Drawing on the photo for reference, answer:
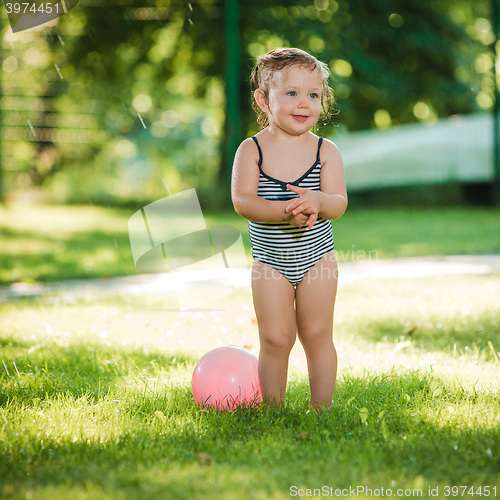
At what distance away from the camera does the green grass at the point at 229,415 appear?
229 centimetres

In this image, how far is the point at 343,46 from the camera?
53.2 feet

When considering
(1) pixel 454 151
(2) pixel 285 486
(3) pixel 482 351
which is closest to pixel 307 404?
(2) pixel 285 486

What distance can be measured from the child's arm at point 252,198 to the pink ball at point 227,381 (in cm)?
82

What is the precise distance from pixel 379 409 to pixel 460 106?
17802mm

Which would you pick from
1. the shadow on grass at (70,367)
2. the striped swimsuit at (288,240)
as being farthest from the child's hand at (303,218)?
the shadow on grass at (70,367)

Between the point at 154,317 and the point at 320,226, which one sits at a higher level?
the point at 320,226

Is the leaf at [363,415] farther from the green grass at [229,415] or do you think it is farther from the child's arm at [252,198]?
the child's arm at [252,198]

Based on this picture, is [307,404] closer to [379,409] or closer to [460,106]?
[379,409]

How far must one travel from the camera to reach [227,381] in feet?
10.1

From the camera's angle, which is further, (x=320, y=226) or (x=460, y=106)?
(x=460, y=106)

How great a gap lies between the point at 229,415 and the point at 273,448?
0.44m

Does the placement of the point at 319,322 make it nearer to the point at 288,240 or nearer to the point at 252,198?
the point at 288,240

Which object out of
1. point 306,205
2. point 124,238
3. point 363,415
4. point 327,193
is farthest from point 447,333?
point 124,238

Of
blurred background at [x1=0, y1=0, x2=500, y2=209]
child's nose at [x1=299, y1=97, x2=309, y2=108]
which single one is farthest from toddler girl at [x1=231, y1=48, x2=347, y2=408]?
blurred background at [x1=0, y1=0, x2=500, y2=209]
